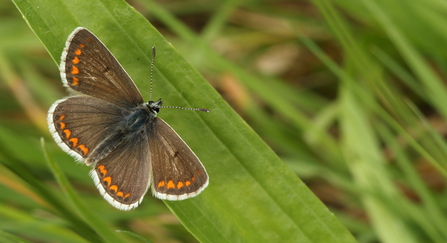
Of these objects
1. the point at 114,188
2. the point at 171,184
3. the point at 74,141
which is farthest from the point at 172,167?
the point at 74,141

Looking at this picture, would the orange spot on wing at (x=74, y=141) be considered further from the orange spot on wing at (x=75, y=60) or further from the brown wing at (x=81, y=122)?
the orange spot on wing at (x=75, y=60)

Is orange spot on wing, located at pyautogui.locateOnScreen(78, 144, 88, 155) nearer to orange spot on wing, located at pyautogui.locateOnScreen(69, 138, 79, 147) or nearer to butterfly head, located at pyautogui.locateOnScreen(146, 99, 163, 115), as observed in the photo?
orange spot on wing, located at pyautogui.locateOnScreen(69, 138, 79, 147)

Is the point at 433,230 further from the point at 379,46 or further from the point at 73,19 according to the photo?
the point at 73,19

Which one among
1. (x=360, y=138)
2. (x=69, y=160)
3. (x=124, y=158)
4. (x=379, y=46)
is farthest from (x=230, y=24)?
(x=124, y=158)

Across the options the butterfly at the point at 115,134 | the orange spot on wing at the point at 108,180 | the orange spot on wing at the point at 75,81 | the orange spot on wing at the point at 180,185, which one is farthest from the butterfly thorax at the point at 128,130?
the orange spot on wing at the point at 180,185

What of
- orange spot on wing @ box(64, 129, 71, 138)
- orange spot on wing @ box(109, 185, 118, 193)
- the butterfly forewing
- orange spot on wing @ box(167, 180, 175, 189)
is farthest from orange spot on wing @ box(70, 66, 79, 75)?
orange spot on wing @ box(167, 180, 175, 189)

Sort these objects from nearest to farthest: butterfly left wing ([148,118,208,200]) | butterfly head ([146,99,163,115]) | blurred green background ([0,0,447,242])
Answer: butterfly left wing ([148,118,208,200]), butterfly head ([146,99,163,115]), blurred green background ([0,0,447,242])
